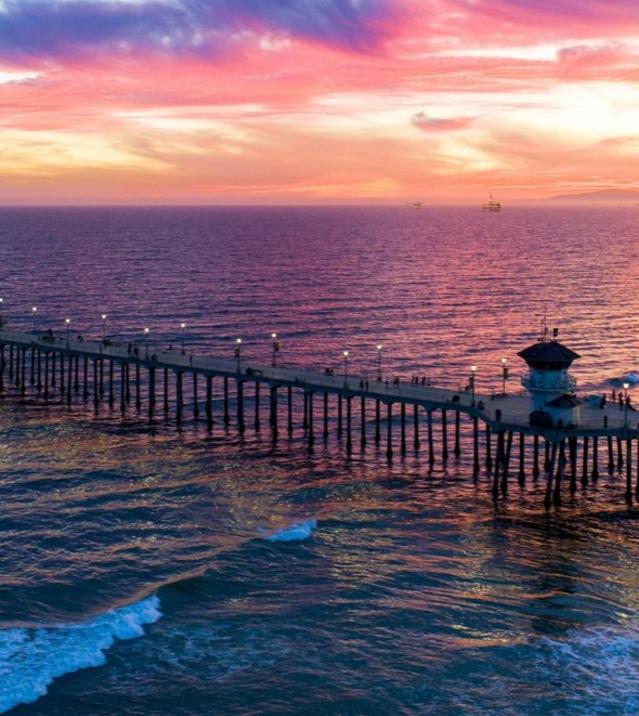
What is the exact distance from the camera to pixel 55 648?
152 ft

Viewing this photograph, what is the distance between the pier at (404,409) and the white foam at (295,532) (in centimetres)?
1391

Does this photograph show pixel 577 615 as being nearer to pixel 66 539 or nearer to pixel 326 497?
pixel 326 497

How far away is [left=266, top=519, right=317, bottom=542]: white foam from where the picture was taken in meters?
59.4

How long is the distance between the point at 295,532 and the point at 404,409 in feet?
84.2

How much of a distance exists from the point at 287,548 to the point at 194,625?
33.4ft

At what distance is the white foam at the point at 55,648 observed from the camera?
142 ft

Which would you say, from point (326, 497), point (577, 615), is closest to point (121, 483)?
point (326, 497)

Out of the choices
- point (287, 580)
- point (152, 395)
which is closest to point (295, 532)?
point (287, 580)

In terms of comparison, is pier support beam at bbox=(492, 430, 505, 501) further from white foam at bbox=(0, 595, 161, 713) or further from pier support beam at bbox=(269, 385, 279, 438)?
white foam at bbox=(0, 595, 161, 713)

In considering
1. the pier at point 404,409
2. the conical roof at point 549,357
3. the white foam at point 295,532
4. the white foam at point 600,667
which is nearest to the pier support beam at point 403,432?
the pier at point 404,409

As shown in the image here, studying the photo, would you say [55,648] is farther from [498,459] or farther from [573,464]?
[573,464]

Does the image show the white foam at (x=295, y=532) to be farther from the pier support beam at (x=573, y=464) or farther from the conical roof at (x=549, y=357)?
the pier support beam at (x=573, y=464)

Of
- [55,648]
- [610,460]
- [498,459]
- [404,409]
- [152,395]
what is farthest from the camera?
[152,395]

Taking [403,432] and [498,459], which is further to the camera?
[403,432]
